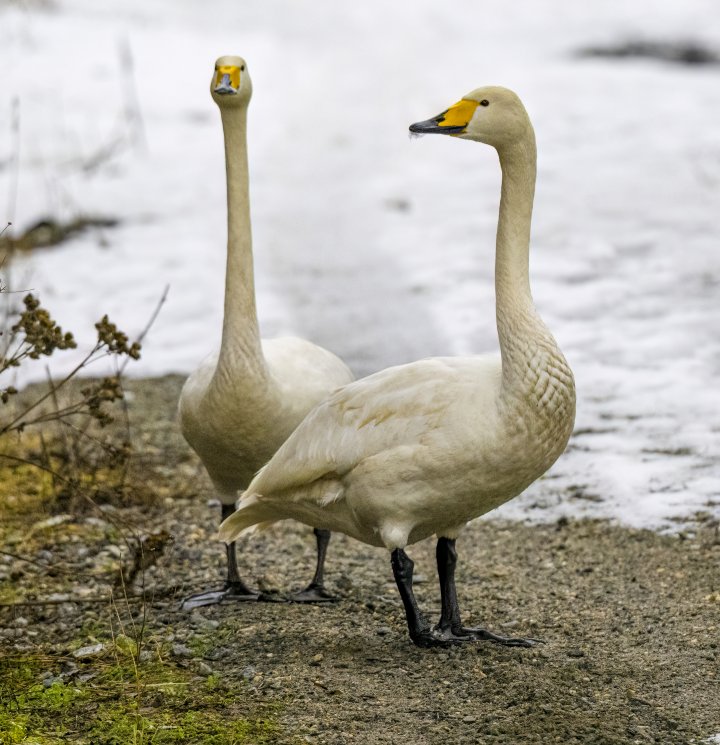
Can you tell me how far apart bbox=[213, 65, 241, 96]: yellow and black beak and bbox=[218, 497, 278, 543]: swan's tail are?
1874 millimetres

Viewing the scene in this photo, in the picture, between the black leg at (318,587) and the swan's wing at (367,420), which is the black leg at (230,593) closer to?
the black leg at (318,587)

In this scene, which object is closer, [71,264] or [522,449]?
[522,449]

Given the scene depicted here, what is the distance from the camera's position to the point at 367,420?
16.4ft

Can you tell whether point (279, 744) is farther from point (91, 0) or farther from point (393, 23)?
point (91, 0)

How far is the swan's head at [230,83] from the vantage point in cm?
580

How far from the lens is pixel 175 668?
4855 mm

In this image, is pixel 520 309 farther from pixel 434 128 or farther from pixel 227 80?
pixel 227 80

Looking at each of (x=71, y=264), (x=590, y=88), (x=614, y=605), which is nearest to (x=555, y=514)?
(x=614, y=605)

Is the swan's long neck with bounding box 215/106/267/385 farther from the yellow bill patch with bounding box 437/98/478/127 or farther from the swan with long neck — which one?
the yellow bill patch with bounding box 437/98/478/127

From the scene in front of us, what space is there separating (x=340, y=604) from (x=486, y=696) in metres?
1.26

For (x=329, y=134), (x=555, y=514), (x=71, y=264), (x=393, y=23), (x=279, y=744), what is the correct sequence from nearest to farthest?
(x=279, y=744) → (x=555, y=514) → (x=71, y=264) → (x=329, y=134) → (x=393, y=23)

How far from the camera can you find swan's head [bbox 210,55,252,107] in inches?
229

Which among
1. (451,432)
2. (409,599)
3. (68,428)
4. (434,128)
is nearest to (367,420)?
(451,432)

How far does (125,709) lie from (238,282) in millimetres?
2132
